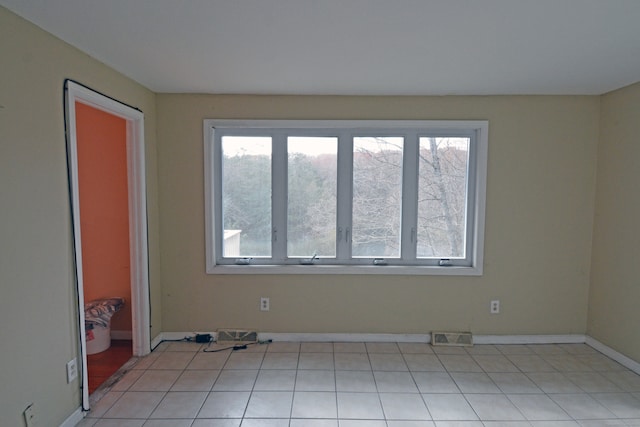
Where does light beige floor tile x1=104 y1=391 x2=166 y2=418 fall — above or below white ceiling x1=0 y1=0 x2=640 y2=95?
below

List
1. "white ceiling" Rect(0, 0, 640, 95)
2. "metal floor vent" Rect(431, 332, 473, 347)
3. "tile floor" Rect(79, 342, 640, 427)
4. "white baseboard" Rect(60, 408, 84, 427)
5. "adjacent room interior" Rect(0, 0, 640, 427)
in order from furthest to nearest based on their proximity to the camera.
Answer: "metal floor vent" Rect(431, 332, 473, 347), "tile floor" Rect(79, 342, 640, 427), "white baseboard" Rect(60, 408, 84, 427), "adjacent room interior" Rect(0, 0, 640, 427), "white ceiling" Rect(0, 0, 640, 95)

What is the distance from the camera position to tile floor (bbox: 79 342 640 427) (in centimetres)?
214

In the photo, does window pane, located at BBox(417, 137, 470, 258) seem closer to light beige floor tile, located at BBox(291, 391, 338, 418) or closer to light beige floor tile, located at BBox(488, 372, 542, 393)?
light beige floor tile, located at BBox(488, 372, 542, 393)

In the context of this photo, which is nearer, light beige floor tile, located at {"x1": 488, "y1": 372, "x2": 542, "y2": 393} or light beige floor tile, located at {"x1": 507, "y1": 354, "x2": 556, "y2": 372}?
light beige floor tile, located at {"x1": 488, "y1": 372, "x2": 542, "y2": 393}

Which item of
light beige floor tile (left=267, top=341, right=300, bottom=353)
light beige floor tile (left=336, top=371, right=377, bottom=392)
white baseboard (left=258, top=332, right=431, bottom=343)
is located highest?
white baseboard (left=258, top=332, right=431, bottom=343)

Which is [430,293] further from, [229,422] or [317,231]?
[229,422]

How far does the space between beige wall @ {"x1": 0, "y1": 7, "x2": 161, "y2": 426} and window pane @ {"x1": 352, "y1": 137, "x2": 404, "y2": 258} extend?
7.18 ft

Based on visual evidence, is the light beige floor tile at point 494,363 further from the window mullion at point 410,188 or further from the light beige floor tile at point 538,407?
the window mullion at point 410,188

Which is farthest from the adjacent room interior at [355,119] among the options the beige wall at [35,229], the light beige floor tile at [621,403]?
the light beige floor tile at [621,403]

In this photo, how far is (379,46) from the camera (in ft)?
6.54

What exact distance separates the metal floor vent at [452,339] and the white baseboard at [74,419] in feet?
8.98

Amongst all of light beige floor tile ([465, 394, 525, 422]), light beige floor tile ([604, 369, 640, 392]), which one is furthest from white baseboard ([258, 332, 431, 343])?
light beige floor tile ([604, 369, 640, 392])

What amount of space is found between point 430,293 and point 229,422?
2000 millimetres

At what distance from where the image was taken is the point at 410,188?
3.16 meters
